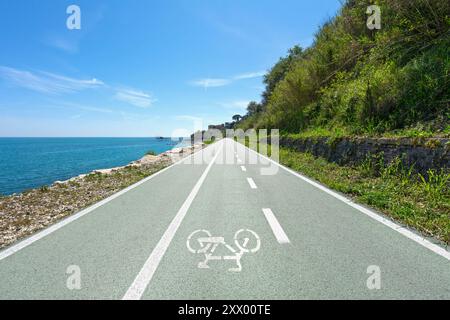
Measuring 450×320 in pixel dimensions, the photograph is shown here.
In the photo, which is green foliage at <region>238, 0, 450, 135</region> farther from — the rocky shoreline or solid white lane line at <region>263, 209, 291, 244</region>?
the rocky shoreline

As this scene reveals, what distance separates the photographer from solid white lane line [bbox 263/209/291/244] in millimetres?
3924

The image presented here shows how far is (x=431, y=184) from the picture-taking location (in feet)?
18.6

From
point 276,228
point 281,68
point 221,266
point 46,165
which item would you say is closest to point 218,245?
point 221,266

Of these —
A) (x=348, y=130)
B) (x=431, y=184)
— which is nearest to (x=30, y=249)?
(x=431, y=184)

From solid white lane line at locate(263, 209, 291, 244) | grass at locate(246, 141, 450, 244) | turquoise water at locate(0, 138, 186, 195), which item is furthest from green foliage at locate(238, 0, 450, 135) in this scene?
turquoise water at locate(0, 138, 186, 195)

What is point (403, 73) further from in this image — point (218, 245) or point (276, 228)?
point (218, 245)

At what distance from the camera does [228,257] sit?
11.0 feet

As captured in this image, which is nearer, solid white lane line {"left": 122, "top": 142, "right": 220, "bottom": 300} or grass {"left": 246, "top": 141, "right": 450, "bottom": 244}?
solid white lane line {"left": 122, "top": 142, "right": 220, "bottom": 300}

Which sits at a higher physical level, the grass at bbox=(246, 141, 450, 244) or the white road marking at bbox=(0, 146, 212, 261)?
the grass at bbox=(246, 141, 450, 244)

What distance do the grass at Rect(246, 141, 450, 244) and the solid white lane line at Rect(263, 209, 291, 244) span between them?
→ 7.68 ft

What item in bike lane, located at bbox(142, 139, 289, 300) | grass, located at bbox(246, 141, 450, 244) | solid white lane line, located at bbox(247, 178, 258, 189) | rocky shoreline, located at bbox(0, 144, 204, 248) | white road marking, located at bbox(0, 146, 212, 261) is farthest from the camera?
solid white lane line, located at bbox(247, 178, 258, 189)

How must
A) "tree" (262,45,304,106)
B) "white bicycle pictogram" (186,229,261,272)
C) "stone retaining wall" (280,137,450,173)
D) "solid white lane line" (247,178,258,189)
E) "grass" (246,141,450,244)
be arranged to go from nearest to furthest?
1. "white bicycle pictogram" (186,229,261,272)
2. "grass" (246,141,450,244)
3. "stone retaining wall" (280,137,450,173)
4. "solid white lane line" (247,178,258,189)
5. "tree" (262,45,304,106)

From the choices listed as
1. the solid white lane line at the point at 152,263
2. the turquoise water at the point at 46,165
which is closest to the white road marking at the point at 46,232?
the solid white lane line at the point at 152,263

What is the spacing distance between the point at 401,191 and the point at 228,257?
5.20 meters
